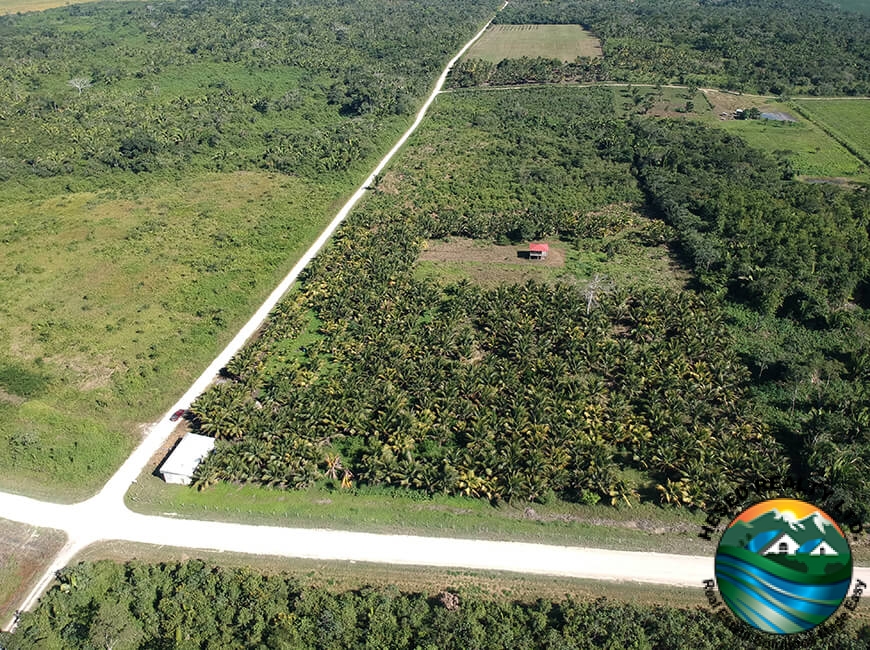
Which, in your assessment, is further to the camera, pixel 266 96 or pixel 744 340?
pixel 266 96

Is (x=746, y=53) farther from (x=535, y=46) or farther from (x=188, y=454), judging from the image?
(x=188, y=454)

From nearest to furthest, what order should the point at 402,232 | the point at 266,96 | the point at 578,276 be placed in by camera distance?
the point at 578,276, the point at 402,232, the point at 266,96

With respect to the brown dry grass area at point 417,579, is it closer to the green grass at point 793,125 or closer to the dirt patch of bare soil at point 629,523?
the dirt patch of bare soil at point 629,523

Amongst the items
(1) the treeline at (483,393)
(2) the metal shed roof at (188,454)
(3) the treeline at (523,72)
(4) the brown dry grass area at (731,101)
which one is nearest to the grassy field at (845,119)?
(4) the brown dry grass area at (731,101)

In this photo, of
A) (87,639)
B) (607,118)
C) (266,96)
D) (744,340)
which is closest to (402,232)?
(744,340)

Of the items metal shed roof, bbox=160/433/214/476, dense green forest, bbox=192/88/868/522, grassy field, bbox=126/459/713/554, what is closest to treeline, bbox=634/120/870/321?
dense green forest, bbox=192/88/868/522

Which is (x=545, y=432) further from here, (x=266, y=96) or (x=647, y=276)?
(x=266, y=96)

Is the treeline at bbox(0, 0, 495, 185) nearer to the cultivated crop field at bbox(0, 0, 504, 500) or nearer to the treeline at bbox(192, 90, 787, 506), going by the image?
the cultivated crop field at bbox(0, 0, 504, 500)
